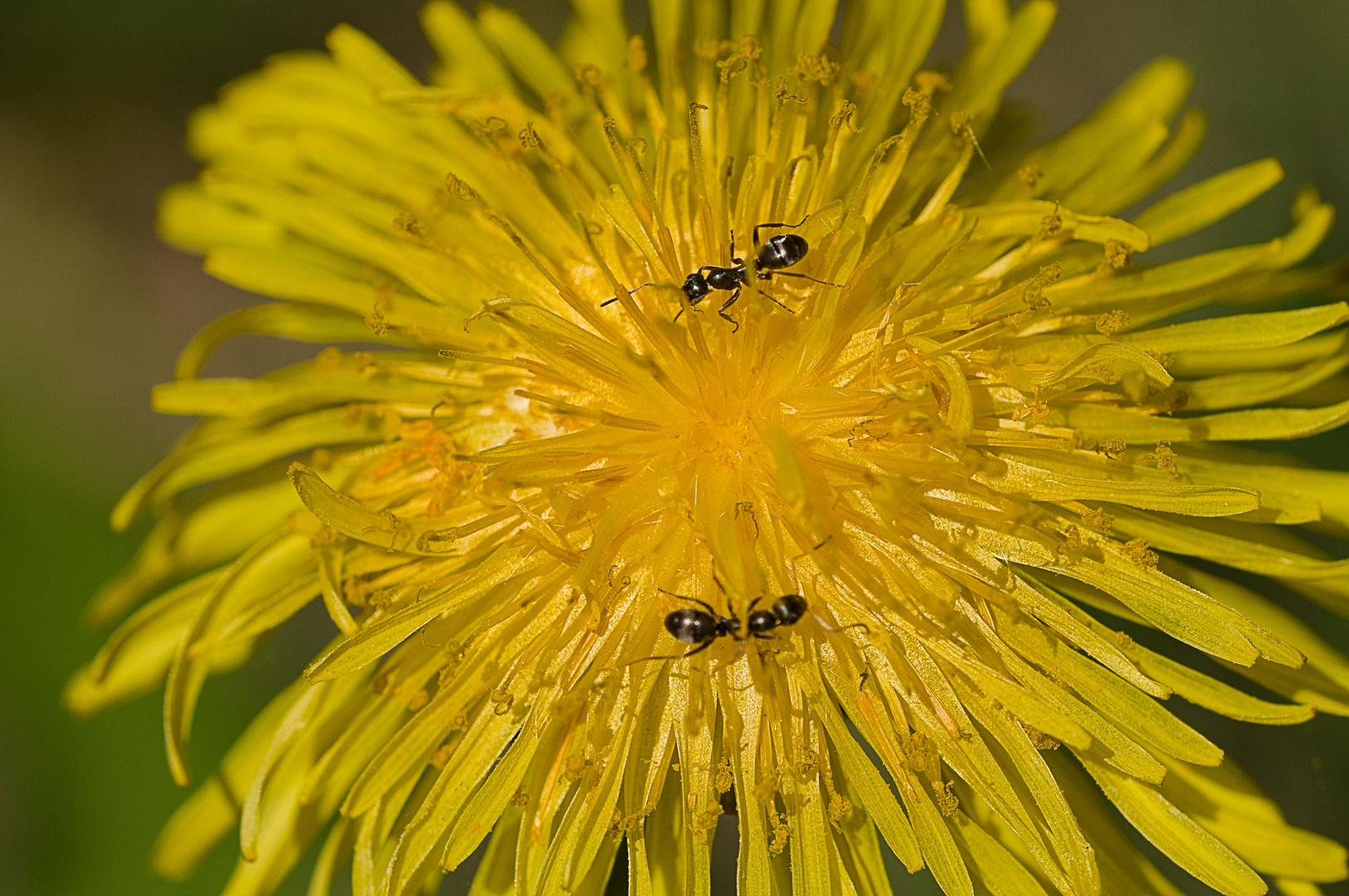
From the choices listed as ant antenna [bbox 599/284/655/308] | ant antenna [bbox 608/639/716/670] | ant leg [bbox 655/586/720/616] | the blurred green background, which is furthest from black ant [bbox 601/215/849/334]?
the blurred green background

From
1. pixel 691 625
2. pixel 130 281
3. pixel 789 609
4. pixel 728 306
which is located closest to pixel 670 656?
pixel 691 625

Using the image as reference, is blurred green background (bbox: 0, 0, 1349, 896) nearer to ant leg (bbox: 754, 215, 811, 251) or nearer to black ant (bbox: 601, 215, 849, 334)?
ant leg (bbox: 754, 215, 811, 251)

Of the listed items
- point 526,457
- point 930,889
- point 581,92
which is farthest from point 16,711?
point 930,889

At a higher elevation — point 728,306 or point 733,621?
point 728,306

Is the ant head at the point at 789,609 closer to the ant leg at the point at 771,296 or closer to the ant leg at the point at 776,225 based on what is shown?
the ant leg at the point at 771,296

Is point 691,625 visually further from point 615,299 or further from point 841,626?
point 615,299
